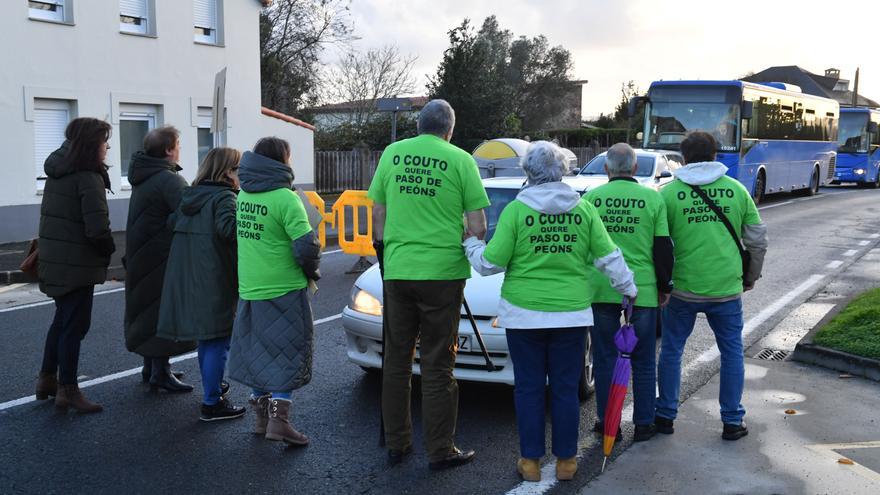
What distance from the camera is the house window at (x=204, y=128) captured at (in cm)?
2045

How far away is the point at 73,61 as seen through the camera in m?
17.3

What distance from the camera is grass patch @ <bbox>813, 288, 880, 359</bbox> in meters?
7.13

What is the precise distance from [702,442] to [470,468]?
1.46 m

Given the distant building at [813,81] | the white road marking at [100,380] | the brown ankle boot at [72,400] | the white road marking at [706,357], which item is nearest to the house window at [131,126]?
the white road marking at [100,380]

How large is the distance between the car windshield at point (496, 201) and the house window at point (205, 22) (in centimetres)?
1461

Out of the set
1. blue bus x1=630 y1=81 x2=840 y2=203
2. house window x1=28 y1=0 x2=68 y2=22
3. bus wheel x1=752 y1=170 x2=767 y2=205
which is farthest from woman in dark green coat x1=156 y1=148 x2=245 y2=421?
bus wheel x1=752 y1=170 x2=767 y2=205

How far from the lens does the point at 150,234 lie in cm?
586

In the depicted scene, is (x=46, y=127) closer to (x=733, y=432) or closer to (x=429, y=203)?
(x=429, y=203)

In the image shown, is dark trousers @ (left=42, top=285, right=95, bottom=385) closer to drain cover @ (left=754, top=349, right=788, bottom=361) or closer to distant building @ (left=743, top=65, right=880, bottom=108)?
drain cover @ (left=754, top=349, right=788, bottom=361)

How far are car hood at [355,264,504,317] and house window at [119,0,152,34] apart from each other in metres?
14.3

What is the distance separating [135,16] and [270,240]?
51.1 ft

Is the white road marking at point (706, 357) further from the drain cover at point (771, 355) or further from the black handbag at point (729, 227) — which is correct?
the black handbag at point (729, 227)

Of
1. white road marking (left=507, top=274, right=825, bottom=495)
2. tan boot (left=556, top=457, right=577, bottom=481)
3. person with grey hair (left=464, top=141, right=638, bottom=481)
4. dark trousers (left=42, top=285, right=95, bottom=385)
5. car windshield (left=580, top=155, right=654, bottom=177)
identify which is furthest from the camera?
car windshield (left=580, top=155, right=654, bottom=177)

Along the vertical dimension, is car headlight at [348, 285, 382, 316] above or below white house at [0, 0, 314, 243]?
below
